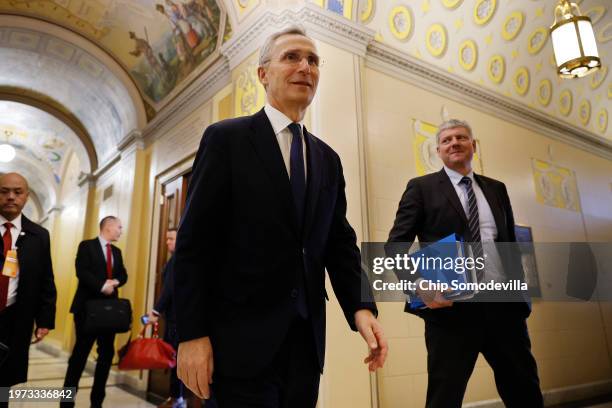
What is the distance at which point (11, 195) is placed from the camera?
3473mm

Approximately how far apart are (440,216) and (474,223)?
207 millimetres

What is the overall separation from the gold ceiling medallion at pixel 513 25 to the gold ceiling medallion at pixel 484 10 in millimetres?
410

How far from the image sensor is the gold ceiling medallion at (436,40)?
6.11m

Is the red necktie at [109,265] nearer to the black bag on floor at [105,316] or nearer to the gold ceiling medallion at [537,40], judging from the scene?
the black bag on floor at [105,316]


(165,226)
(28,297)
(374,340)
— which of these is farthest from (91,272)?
(374,340)

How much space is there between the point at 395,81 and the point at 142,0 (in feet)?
14.3

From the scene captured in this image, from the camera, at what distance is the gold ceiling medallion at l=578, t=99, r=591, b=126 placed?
8712 mm

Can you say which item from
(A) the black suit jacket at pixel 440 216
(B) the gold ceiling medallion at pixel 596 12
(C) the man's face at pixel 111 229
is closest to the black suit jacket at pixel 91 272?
(C) the man's face at pixel 111 229

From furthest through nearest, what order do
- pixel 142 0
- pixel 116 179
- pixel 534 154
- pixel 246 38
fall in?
1. pixel 116 179
2. pixel 534 154
3. pixel 142 0
4. pixel 246 38

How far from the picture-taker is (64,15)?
7812mm

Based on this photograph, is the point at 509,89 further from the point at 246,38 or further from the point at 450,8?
the point at 246,38

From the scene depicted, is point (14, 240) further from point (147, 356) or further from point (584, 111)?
point (584, 111)

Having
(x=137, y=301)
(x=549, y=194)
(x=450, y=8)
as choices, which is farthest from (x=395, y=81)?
(x=137, y=301)

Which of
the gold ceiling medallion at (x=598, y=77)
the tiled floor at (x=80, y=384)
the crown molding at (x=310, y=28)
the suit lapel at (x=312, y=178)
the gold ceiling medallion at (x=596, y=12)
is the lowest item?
the tiled floor at (x=80, y=384)
